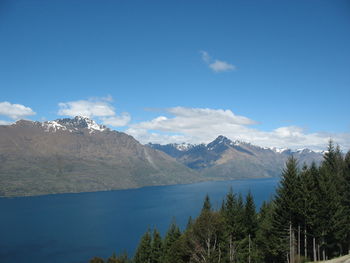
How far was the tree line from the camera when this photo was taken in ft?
136

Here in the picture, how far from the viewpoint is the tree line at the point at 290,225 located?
41.3m

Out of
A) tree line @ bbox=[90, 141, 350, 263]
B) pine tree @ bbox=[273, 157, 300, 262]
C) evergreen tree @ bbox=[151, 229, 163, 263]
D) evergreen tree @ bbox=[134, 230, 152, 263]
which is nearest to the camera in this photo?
pine tree @ bbox=[273, 157, 300, 262]

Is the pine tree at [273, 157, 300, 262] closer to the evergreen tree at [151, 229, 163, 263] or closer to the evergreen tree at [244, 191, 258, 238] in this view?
the evergreen tree at [244, 191, 258, 238]

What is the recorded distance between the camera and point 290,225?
41375mm

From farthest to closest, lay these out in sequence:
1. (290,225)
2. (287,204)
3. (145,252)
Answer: (145,252) < (287,204) < (290,225)

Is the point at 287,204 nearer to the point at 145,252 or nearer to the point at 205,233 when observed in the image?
the point at 205,233

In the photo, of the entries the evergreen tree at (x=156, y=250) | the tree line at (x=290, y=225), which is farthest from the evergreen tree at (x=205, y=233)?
the evergreen tree at (x=156, y=250)

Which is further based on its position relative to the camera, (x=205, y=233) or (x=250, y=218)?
(x=250, y=218)

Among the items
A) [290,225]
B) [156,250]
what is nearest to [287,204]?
[290,225]

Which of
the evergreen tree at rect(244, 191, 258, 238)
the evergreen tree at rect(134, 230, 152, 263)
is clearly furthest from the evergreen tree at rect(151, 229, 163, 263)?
the evergreen tree at rect(244, 191, 258, 238)

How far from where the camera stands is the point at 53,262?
128 m

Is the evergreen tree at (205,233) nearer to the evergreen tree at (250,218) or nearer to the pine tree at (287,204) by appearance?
the pine tree at (287,204)

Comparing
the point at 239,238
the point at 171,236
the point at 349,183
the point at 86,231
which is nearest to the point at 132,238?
the point at 86,231

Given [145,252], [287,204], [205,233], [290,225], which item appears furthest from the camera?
[145,252]
